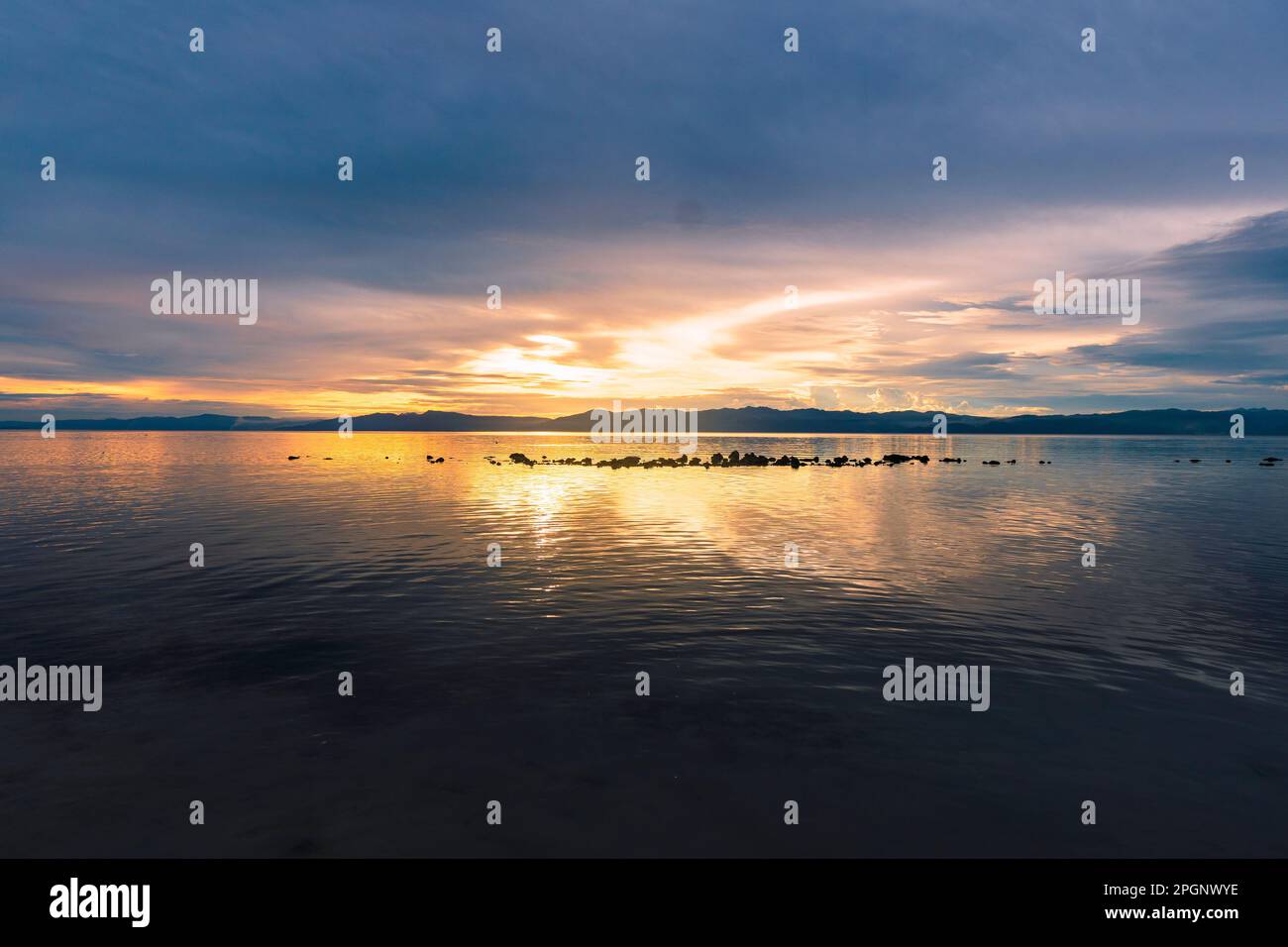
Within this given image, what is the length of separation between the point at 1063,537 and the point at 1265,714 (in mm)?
23597

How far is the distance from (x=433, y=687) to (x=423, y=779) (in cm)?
380

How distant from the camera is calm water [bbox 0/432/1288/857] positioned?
9.09m

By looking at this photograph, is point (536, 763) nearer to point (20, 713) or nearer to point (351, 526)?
point (20, 713)

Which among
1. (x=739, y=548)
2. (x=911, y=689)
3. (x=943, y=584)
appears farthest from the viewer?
(x=739, y=548)

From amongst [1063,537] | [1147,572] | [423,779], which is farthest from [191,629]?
[1063,537]

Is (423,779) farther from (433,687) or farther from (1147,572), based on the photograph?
(1147,572)

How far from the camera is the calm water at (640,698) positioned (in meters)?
9.09

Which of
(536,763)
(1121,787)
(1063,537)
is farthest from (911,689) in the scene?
(1063,537)

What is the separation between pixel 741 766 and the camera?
10570 millimetres

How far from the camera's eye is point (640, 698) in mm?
13359

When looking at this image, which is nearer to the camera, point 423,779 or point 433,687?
point 423,779
